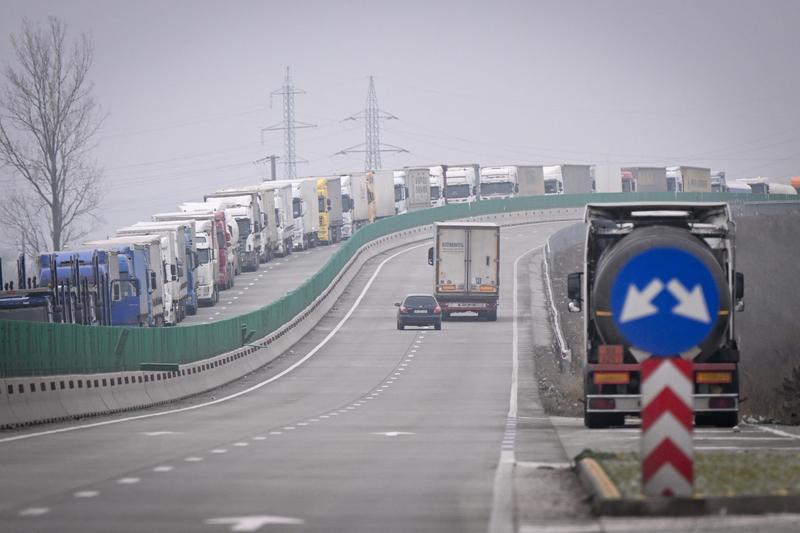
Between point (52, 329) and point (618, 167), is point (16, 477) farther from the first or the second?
point (618, 167)

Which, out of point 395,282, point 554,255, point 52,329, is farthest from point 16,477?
point 554,255

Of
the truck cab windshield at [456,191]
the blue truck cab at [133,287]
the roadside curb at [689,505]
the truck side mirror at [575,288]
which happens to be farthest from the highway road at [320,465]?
the truck cab windshield at [456,191]

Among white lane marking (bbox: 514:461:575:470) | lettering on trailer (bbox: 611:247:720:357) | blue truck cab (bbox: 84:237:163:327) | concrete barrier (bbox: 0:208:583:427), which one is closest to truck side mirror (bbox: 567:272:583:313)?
white lane marking (bbox: 514:461:575:470)

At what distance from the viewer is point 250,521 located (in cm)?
1153

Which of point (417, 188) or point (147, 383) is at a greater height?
point (417, 188)

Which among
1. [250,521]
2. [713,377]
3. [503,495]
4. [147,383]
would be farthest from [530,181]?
[250,521]

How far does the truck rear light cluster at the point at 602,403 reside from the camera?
21.0 meters

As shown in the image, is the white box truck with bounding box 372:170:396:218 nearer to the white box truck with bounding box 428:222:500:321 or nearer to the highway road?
the white box truck with bounding box 428:222:500:321

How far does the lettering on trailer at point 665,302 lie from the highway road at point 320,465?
121cm

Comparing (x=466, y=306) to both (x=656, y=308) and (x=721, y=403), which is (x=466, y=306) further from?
(x=656, y=308)

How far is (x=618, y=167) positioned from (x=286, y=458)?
385 ft

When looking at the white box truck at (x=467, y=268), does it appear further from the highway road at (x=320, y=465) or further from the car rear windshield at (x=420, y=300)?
the highway road at (x=320, y=465)

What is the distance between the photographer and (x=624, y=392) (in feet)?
69.0

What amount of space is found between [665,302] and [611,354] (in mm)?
9814
